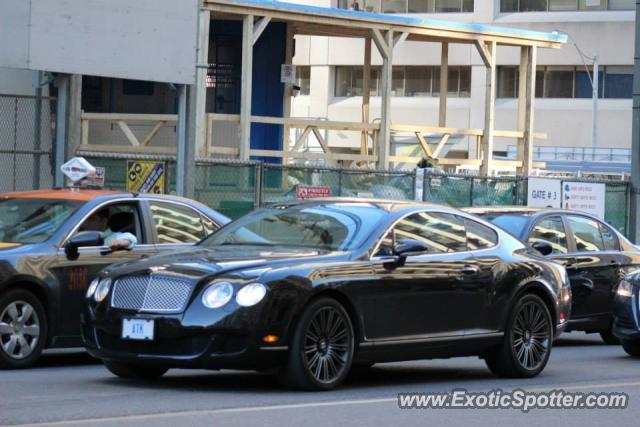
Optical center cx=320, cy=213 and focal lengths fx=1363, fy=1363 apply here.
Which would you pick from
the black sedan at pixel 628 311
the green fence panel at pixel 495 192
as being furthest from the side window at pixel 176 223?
the green fence panel at pixel 495 192

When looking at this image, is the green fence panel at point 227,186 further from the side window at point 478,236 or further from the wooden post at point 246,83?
the side window at point 478,236

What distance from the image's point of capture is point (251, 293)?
9.70 metres

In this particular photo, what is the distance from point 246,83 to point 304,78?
44.4m

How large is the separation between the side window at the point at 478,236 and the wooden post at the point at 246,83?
46.7 feet

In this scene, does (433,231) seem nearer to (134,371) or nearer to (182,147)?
(134,371)

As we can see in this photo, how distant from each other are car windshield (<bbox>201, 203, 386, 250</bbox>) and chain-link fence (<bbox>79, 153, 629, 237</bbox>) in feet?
26.9

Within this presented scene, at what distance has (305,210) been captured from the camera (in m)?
11.2

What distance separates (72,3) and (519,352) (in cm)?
928

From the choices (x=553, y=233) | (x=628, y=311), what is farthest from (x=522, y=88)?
(x=628, y=311)

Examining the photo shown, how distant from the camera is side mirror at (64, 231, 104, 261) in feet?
38.1

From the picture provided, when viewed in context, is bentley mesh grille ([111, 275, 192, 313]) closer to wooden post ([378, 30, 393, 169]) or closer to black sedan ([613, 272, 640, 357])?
black sedan ([613, 272, 640, 357])

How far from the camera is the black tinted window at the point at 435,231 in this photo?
11133 millimetres

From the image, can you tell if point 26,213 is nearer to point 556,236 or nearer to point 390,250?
point 390,250

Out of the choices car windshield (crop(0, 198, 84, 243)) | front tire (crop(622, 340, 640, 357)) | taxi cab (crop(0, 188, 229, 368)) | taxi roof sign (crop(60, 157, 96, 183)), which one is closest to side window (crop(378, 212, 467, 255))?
taxi cab (crop(0, 188, 229, 368))
